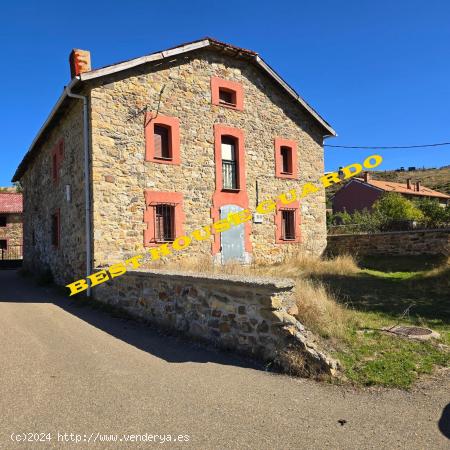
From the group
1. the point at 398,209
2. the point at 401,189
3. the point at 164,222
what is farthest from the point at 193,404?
the point at 401,189

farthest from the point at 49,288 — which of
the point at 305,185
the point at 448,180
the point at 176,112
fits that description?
the point at 448,180

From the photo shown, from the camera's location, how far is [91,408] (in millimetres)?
4004

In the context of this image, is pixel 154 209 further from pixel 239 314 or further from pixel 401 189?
pixel 401 189

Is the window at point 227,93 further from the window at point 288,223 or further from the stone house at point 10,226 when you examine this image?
the stone house at point 10,226

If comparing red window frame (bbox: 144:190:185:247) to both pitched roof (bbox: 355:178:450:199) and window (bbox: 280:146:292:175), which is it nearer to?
window (bbox: 280:146:292:175)

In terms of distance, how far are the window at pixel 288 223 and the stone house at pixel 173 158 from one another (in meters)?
0.04

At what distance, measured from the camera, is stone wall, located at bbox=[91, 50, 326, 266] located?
1171cm

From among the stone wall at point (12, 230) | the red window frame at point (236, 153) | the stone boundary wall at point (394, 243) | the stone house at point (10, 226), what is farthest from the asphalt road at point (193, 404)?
the stone wall at point (12, 230)

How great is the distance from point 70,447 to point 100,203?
28.6 feet

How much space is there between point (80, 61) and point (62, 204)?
467 cm

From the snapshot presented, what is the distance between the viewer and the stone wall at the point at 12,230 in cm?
3306

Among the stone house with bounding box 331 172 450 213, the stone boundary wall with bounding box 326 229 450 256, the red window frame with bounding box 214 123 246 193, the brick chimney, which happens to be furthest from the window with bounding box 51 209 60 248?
the stone house with bounding box 331 172 450 213

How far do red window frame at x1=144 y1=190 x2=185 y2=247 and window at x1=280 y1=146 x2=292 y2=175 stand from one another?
5.35 metres

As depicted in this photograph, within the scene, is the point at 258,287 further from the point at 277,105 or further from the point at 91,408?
the point at 277,105
